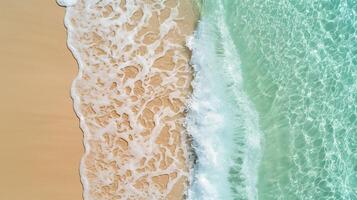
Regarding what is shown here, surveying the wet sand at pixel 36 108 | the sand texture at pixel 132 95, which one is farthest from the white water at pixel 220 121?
the wet sand at pixel 36 108

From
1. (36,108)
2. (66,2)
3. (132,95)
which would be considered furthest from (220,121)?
(66,2)

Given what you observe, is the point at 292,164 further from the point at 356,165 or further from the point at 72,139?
the point at 72,139

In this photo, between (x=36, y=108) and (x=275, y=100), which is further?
(x=275, y=100)

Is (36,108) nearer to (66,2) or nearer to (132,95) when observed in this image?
(132,95)

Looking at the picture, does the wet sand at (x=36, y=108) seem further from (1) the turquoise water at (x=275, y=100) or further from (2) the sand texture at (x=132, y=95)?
(1) the turquoise water at (x=275, y=100)

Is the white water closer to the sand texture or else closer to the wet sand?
the sand texture

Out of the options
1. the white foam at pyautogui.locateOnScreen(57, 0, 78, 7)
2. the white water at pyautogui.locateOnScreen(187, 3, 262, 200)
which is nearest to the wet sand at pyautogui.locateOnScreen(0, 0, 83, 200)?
the white foam at pyautogui.locateOnScreen(57, 0, 78, 7)
